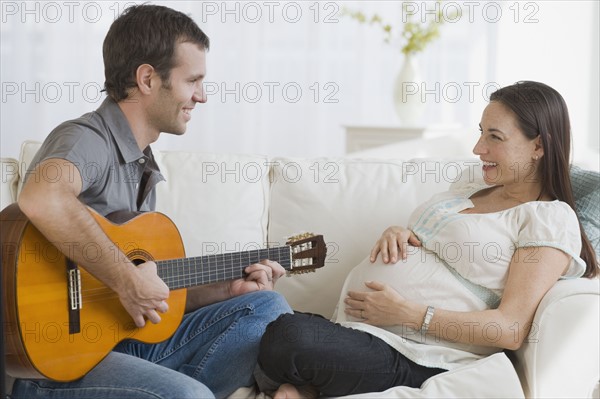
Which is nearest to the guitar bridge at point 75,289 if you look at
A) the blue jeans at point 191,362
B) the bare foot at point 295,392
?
the blue jeans at point 191,362

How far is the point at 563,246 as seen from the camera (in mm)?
1726

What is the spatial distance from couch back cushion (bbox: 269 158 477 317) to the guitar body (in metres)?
0.54

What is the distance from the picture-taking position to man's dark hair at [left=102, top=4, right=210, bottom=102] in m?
1.82

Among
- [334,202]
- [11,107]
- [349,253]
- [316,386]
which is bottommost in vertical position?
[316,386]

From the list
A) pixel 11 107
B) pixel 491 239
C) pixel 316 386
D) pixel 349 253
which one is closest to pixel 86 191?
pixel 316 386

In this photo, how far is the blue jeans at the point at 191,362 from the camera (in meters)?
1.51

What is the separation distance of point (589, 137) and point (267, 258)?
8.63 ft

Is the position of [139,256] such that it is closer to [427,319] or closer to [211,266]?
[211,266]

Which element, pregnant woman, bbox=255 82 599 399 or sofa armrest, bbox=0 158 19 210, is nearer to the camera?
pregnant woman, bbox=255 82 599 399

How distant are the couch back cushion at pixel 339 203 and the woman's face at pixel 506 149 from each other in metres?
0.26

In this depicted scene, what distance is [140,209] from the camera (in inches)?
73.7

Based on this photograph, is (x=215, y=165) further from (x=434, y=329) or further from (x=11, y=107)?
(x=11, y=107)

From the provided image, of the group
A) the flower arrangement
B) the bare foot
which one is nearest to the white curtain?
the flower arrangement

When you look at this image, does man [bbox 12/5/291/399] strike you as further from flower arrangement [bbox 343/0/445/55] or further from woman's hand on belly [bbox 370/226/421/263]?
flower arrangement [bbox 343/0/445/55]
